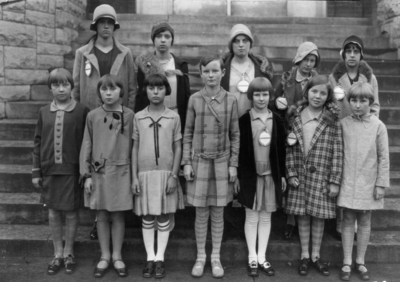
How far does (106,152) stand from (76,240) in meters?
1.06

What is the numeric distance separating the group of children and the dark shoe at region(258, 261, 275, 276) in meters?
0.01

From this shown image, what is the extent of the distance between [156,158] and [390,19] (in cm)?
552

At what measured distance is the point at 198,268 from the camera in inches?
150

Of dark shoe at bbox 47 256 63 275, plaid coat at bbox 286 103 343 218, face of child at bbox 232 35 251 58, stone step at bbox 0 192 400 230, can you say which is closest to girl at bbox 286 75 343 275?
plaid coat at bbox 286 103 343 218

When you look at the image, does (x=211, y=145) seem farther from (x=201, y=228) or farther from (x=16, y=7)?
(x=16, y=7)

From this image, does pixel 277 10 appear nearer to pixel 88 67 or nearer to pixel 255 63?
pixel 255 63

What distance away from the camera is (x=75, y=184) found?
3801 mm

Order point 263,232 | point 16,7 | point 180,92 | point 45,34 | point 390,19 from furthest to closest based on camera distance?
1. point 390,19
2. point 45,34
3. point 16,7
4. point 180,92
5. point 263,232

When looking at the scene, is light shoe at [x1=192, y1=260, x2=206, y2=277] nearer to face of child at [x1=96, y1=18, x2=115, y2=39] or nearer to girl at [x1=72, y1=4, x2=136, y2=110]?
girl at [x1=72, y1=4, x2=136, y2=110]

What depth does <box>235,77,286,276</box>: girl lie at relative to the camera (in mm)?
3771

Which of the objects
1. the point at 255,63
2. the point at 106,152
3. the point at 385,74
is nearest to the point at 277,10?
the point at 385,74

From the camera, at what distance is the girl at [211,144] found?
3.72 meters

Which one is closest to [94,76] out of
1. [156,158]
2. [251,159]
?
[156,158]

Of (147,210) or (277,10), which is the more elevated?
(277,10)
